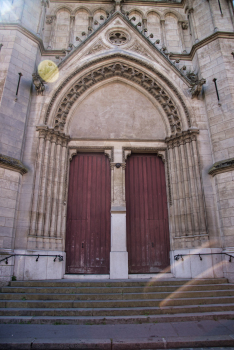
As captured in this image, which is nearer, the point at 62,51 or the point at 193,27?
the point at 62,51

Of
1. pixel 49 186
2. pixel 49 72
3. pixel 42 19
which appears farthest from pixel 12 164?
pixel 42 19

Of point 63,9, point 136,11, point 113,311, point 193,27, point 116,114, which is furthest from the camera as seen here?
point 136,11

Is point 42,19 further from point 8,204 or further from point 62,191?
point 8,204

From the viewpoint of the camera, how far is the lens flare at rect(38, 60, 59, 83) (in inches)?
357

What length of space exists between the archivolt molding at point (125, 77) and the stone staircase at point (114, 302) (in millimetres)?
5220

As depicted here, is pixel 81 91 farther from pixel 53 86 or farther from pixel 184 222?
pixel 184 222

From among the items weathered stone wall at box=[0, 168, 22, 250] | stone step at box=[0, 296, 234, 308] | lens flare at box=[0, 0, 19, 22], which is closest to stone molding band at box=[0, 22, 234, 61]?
lens flare at box=[0, 0, 19, 22]

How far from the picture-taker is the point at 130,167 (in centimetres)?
912

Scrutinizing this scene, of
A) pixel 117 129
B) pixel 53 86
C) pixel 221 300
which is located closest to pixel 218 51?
pixel 117 129

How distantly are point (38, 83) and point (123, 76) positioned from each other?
11.4 feet

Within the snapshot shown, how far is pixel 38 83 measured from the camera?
27.5ft

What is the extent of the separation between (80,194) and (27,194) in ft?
6.15

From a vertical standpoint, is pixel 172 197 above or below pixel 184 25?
below

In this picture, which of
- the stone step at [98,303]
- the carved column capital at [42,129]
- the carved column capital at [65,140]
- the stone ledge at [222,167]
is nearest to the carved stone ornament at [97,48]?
the carved column capital at [65,140]
